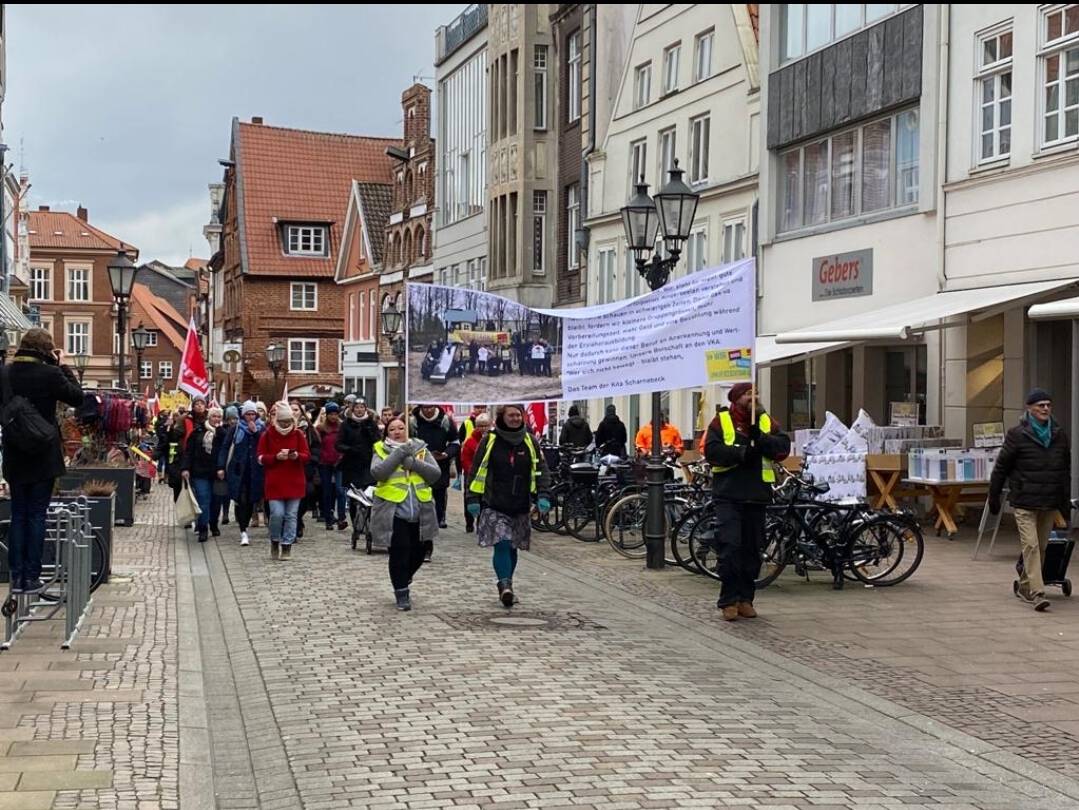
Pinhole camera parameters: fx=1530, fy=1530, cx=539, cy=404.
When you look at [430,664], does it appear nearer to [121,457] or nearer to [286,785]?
Answer: [286,785]

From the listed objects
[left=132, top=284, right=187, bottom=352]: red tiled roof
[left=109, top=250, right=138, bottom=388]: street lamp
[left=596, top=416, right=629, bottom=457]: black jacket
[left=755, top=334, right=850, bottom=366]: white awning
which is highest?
[left=132, top=284, right=187, bottom=352]: red tiled roof

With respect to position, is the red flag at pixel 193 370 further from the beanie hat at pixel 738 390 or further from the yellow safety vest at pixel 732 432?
the yellow safety vest at pixel 732 432

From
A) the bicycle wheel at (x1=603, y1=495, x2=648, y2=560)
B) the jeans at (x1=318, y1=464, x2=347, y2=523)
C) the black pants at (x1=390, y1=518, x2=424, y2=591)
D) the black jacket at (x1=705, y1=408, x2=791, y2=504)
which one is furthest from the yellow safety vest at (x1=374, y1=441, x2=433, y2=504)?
the jeans at (x1=318, y1=464, x2=347, y2=523)

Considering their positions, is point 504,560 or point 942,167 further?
point 942,167

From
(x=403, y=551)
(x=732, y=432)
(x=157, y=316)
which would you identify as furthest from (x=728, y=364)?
(x=157, y=316)

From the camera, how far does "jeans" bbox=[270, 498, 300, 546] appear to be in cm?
1700

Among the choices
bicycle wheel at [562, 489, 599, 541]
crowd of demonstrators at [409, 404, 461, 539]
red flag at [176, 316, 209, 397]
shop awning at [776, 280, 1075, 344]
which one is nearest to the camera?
shop awning at [776, 280, 1075, 344]

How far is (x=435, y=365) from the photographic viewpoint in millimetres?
13492

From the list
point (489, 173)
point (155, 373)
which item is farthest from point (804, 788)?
point (155, 373)

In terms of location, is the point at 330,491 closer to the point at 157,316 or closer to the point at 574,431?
the point at 574,431

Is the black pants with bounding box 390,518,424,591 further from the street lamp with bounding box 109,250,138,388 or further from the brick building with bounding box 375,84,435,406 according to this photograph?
the brick building with bounding box 375,84,435,406

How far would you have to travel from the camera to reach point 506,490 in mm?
12508

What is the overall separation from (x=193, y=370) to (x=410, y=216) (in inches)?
1195

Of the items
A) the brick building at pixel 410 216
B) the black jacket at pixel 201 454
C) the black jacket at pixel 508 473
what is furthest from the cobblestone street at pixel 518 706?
the brick building at pixel 410 216
